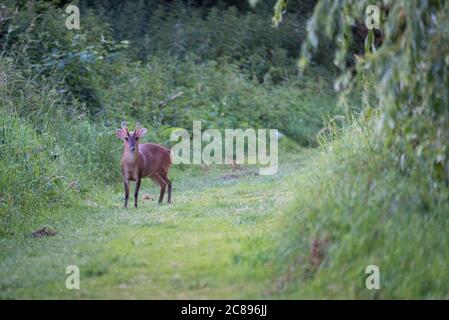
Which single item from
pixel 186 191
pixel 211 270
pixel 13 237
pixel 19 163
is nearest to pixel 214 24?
pixel 186 191

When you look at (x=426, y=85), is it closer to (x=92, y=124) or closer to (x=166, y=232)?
(x=166, y=232)

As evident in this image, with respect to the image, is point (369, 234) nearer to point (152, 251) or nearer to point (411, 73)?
point (411, 73)

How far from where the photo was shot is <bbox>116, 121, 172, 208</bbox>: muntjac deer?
11914mm

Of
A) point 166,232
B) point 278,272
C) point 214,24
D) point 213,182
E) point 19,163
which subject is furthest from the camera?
point 214,24

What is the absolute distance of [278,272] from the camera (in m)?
7.42

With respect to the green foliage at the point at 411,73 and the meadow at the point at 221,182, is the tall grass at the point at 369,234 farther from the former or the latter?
the green foliage at the point at 411,73

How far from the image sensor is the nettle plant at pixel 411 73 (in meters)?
6.73

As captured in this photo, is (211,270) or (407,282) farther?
(211,270)

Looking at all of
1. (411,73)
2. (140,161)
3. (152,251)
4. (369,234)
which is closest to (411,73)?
(411,73)

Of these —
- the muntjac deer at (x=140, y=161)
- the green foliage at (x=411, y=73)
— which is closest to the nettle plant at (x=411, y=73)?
the green foliage at (x=411, y=73)

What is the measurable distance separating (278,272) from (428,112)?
1804 mm

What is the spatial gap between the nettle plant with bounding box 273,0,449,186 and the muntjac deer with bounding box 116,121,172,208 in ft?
15.2

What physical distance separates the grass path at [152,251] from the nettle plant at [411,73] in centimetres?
156

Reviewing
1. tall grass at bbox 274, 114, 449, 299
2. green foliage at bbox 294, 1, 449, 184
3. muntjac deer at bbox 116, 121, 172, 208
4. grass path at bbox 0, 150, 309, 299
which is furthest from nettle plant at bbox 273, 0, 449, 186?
muntjac deer at bbox 116, 121, 172, 208
